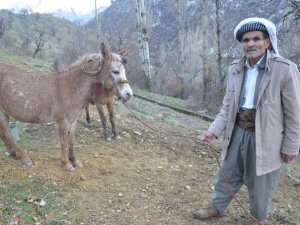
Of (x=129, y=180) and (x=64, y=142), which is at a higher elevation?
(x=64, y=142)

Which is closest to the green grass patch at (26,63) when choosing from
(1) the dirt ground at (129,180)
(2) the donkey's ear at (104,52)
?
(1) the dirt ground at (129,180)

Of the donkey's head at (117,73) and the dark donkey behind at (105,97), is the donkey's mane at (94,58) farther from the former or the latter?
the dark donkey behind at (105,97)

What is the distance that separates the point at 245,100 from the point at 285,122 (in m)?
0.45

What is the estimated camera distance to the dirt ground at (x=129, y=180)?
439 centimetres

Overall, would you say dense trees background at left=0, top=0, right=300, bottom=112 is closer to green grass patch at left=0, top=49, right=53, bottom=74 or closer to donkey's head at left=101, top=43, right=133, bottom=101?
green grass patch at left=0, top=49, right=53, bottom=74

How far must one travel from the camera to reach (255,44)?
3506 millimetres

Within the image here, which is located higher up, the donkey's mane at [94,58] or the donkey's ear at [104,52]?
the donkey's ear at [104,52]

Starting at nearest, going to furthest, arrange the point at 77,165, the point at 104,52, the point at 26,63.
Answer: the point at 104,52, the point at 77,165, the point at 26,63

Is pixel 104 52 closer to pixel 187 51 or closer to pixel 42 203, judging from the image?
pixel 42 203

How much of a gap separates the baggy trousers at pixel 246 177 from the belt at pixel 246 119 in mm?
49

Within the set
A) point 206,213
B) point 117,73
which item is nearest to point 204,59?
point 117,73

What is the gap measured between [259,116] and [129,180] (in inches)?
94.3

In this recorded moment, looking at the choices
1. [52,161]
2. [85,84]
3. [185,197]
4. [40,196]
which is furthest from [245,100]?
[52,161]

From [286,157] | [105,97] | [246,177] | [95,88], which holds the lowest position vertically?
[246,177]
